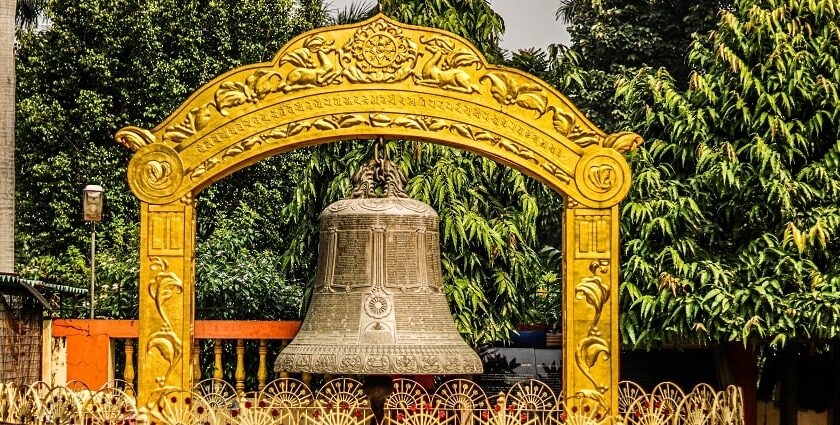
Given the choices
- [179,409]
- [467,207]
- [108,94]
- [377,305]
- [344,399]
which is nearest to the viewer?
[377,305]

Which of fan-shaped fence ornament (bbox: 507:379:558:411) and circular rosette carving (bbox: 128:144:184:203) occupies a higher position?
circular rosette carving (bbox: 128:144:184:203)

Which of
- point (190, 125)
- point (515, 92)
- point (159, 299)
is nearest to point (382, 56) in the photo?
point (515, 92)

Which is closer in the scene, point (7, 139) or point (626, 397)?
point (626, 397)

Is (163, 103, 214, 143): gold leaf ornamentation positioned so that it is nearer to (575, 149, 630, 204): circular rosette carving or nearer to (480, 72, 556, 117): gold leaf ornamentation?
(480, 72, 556, 117): gold leaf ornamentation

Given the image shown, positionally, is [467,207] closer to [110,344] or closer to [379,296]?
[110,344]

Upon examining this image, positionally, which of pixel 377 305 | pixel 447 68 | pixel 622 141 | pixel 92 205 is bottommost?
pixel 377 305

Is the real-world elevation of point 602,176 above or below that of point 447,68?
below

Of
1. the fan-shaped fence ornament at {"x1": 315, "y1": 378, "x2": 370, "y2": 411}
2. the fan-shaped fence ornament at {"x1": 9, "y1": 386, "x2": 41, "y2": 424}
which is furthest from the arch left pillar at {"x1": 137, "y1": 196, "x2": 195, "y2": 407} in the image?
the fan-shaped fence ornament at {"x1": 315, "y1": 378, "x2": 370, "y2": 411}

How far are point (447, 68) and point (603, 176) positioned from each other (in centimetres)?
130

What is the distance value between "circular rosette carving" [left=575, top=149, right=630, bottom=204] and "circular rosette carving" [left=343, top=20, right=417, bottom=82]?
Result: 1375mm

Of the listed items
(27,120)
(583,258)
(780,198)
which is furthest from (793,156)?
(27,120)

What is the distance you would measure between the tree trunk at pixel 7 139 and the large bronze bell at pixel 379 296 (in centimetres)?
978

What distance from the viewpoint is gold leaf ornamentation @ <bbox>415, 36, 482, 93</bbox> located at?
8383 millimetres

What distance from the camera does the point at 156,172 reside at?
847 cm
